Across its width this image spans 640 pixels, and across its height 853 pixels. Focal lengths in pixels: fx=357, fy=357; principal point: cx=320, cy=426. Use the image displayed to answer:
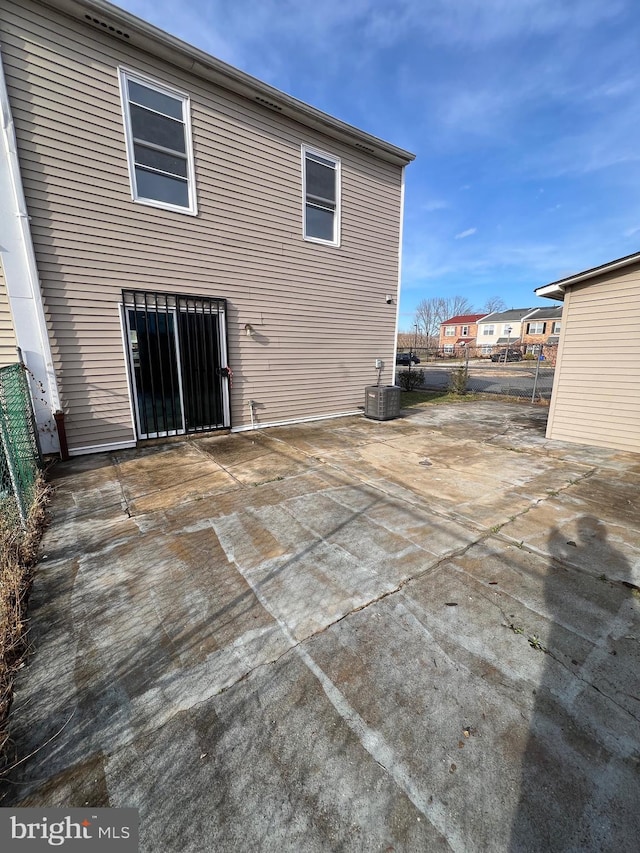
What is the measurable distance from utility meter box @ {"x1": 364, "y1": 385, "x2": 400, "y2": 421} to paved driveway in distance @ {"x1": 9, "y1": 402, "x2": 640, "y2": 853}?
167 inches

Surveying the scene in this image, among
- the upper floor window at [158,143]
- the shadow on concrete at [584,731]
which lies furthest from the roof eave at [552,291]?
the upper floor window at [158,143]

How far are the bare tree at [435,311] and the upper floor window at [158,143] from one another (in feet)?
183

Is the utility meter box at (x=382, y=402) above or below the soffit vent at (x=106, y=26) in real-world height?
below

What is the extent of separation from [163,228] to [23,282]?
2.02 m

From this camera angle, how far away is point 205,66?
206 inches

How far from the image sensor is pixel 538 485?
4.28m

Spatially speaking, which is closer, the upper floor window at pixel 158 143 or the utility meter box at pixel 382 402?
the upper floor window at pixel 158 143

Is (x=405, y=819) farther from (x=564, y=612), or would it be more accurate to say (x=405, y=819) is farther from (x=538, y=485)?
(x=538, y=485)

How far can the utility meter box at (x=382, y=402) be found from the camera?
308 inches

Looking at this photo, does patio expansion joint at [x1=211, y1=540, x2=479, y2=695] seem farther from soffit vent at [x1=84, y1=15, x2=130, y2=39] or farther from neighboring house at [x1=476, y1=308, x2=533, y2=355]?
neighboring house at [x1=476, y1=308, x2=533, y2=355]

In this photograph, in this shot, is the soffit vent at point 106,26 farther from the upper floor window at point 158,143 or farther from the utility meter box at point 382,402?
the utility meter box at point 382,402

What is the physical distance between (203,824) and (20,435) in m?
4.00

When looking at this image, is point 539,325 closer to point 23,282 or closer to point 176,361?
point 176,361

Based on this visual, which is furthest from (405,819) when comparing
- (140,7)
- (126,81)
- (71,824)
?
(140,7)
